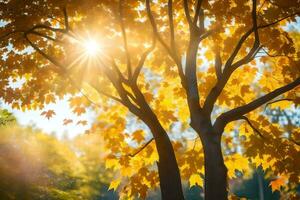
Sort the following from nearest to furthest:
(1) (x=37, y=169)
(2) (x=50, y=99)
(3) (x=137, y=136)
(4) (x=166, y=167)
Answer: (4) (x=166, y=167)
(3) (x=137, y=136)
(2) (x=50, y=99)
(1) (x=37, y=169)

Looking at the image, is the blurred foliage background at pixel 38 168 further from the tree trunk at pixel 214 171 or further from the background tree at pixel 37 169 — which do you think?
Answer: the tree trunk at pixel 214 171

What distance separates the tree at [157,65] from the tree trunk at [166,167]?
0.06ft

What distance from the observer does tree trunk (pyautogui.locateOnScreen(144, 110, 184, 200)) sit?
18.8 ft

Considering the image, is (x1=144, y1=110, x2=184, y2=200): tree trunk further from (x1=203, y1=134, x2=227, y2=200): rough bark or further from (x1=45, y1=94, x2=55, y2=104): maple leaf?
(x1=45, y1=94, x2=55, y2=104): maple leaf

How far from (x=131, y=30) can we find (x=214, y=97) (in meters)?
2.04

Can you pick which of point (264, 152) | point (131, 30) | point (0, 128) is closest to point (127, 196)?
point (264, 152)

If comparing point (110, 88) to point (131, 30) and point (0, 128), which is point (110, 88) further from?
point (0, 128)

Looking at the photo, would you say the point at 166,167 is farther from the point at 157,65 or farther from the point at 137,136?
the point at 157,65

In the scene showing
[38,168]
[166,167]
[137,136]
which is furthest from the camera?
[38,168]

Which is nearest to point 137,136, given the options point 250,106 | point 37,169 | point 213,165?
point 213,165

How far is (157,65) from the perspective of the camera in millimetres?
7305

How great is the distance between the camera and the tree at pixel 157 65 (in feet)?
18.9

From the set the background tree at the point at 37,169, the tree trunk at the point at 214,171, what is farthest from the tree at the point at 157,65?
the background tree at the point at 37,169

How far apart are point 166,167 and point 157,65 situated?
7.95 ft
